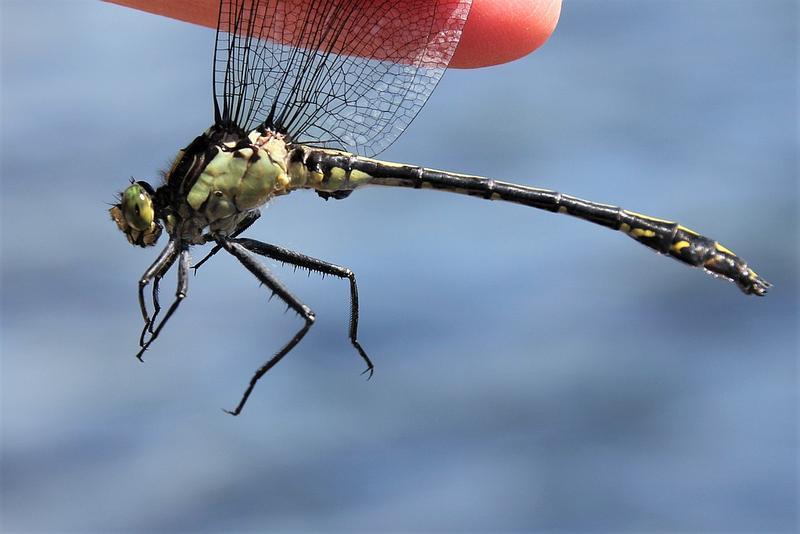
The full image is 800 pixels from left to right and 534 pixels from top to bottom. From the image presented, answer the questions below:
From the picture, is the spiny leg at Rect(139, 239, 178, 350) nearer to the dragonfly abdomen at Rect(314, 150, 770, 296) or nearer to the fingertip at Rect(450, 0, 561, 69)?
the dragonfly abdomen at Rect(314, 150, 770, 296)

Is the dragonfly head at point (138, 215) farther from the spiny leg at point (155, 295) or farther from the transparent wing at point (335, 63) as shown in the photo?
the transparent wing at point (335, 63)

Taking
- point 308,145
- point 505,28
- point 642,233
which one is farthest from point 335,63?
point 642,233

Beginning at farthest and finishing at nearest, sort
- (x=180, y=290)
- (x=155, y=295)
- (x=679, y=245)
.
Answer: (x=679, y=245) < (x=155, y=295) < (x=180, y=290)

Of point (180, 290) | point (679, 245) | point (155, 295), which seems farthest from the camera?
point (679, 245)

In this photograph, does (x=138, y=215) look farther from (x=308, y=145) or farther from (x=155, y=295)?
(x=308, y=145)

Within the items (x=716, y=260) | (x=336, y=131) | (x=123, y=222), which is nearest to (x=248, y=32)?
(x=336, y=131)

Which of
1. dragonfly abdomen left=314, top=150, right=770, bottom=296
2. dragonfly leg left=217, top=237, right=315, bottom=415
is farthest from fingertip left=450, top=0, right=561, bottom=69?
dragonfly leg left=217, top=237, right=315, bottom=415
